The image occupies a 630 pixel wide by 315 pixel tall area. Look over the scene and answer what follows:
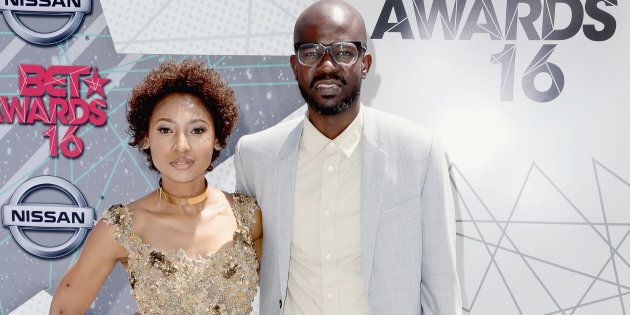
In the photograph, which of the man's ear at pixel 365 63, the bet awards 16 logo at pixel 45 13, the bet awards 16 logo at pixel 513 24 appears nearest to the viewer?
the man's ear at pixel 365 63

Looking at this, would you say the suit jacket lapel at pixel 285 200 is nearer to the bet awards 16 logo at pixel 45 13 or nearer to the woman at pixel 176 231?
the woman at pixel 176 231

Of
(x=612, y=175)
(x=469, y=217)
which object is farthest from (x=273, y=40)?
(x=612, y=175)

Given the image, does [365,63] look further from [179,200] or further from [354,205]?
[179,200]

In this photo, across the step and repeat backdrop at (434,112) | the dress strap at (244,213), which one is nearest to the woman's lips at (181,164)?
the dress strap at (244,213)

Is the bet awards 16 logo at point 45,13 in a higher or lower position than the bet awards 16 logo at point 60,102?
higher

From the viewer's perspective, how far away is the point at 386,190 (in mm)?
1817

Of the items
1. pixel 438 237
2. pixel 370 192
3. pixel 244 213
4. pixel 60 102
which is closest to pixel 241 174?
pixel 244 213

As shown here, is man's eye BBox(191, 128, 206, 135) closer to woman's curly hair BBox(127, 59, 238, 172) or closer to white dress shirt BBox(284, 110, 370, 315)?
woman's curly hair BBox(127, 59, 238, 172)

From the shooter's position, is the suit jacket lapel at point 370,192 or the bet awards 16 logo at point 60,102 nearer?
the suit jacket lapel at point 370,192

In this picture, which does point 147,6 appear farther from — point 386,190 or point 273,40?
point 386,190

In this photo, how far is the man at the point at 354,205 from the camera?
5.91 feet

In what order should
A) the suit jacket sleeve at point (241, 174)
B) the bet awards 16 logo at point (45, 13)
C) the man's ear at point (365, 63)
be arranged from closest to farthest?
the man's ear at point (365, 63) < the suit jacket sleeve at point (241, 174) < the bet awards 16 logo at point (45, 13)

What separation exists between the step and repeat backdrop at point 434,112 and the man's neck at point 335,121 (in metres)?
0.89

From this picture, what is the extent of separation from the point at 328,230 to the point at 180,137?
0.52 metres
